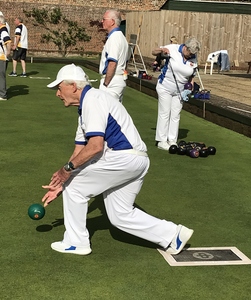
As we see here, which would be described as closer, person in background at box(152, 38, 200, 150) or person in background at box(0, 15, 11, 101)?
person in background at box(152, 38, 200, 150)

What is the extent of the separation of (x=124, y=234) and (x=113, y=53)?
2964 mm

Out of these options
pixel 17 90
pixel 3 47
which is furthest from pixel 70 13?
pixel 3 47

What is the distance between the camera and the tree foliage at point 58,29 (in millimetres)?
28969

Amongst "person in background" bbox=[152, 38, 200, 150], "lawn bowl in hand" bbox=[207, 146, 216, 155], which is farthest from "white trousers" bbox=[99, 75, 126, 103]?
"lawn bowl in hand" bbox=[207, 146, 216, 155]

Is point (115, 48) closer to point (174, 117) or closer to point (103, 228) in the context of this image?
point (174, 117)

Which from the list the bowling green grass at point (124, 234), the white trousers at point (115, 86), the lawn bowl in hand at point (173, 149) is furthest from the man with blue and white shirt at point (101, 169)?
the lawn bowl in hand at point (173, 149)

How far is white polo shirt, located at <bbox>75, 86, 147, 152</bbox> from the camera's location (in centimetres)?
375

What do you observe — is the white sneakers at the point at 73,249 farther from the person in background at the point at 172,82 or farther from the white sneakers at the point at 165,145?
the white sneakers at the point at 165,145

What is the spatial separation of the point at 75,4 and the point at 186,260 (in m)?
27.6

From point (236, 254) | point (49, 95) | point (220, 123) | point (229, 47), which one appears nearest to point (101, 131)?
point (236, 254)

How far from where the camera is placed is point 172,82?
7.94m

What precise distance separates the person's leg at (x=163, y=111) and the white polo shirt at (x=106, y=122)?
4086 mm

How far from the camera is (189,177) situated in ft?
22.2

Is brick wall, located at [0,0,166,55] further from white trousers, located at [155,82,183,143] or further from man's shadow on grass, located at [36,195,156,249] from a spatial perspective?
man's shadow on grass, located at [36,195,156,249]
